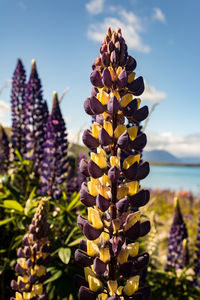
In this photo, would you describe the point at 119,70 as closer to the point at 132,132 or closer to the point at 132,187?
the point at 132,132

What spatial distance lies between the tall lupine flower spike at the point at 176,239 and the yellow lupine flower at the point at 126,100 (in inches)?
92.9

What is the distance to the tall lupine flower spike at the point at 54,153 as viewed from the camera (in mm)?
2871

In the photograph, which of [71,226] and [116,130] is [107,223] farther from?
[71,226]

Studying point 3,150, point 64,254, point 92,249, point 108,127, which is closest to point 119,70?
point 108,127

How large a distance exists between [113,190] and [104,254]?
250 mm

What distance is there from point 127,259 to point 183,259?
7.78 feet

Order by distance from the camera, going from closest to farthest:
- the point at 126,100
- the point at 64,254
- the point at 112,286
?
the point at 112,286, the point at 126,100, the point at 64,254

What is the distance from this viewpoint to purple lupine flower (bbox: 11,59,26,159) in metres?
3.65

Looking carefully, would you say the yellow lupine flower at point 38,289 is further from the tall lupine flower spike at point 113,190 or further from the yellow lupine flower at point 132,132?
the yellow lupine flower at point 132,132

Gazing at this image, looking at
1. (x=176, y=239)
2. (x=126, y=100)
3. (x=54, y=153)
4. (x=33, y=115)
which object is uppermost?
(x=33, y=115)

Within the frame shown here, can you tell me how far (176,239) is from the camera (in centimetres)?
342

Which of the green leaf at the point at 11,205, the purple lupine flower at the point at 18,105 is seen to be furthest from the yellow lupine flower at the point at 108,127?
the purple lupine flower at the point at 18,105

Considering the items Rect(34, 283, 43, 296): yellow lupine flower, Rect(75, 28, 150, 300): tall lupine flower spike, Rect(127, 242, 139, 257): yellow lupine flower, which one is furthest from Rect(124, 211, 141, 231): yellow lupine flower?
Rect(34, 283, 43, 296): yellow lupine flower

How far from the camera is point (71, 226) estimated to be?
2.81 meters
